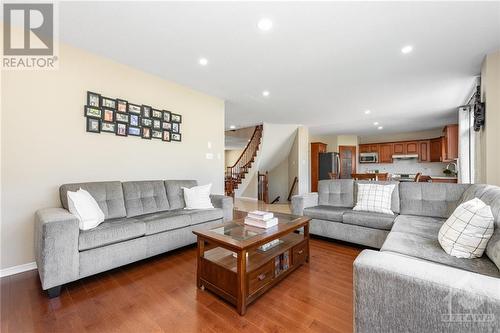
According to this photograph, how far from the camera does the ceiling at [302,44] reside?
193 cm

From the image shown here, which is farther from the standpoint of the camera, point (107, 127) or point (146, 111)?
point (146, 111)

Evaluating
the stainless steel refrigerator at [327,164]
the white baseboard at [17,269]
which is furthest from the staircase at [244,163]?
the white baseboard at [17,269]

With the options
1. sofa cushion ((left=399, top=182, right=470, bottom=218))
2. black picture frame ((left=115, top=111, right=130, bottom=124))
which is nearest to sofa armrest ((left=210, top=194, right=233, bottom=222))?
black picture frame ((left=115, top=111, right=130, bottom=124))

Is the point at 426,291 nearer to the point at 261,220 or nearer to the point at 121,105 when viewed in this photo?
the point at 261,220

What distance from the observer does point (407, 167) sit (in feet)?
25.4

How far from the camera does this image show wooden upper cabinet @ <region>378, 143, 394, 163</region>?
777 centimetres

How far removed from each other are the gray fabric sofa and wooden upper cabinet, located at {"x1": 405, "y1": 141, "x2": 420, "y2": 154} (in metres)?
7.05

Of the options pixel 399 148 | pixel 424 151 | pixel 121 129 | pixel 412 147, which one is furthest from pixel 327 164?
pixel 121 129

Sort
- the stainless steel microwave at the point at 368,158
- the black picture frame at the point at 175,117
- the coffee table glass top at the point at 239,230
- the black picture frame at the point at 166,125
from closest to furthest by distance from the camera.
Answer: the coffee table glass top at the point at 239,230, the black picture frame at the point at 166,125, the black picture frame at the point at 175,117, the stainless steel microwave at the point at 368,158

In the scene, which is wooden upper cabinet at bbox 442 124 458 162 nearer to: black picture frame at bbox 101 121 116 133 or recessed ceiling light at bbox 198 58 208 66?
recessed ceiling light at bbox 198 58 208 66

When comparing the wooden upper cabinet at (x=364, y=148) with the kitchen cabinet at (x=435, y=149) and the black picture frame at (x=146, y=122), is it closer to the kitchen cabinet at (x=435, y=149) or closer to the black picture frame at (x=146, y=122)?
the kitchen cabinet at (x=435, y=149)

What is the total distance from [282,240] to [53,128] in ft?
9.40

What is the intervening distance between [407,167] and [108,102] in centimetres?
902

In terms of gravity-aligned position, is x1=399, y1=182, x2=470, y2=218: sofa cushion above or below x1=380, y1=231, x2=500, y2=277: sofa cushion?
above
